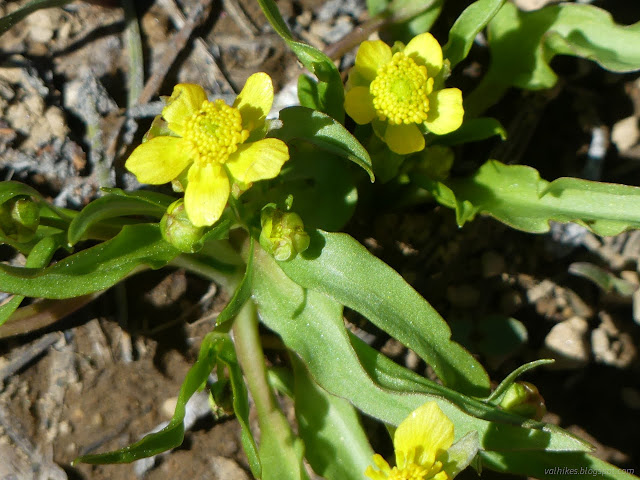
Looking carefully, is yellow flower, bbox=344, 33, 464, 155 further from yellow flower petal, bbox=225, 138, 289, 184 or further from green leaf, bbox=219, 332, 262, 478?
green leaf, bbox=219, 332, 262, 478

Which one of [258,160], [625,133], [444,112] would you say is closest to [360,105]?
[444,112]

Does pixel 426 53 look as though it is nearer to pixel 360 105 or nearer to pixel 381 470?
pixel 360 105

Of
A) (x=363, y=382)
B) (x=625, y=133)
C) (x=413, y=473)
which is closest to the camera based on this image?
(x=413, y=473)

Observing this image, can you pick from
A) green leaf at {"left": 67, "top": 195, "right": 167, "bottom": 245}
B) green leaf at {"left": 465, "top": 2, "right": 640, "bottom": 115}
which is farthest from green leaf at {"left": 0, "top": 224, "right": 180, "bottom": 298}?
green leaf at {"left": 465, "top": 2, "right": 640, "bottom": 115}

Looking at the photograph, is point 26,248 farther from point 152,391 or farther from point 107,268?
point 152,391

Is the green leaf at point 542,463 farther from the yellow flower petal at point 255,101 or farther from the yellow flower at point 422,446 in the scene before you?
the yellow flower petal at point 255,101

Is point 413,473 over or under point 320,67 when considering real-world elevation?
under

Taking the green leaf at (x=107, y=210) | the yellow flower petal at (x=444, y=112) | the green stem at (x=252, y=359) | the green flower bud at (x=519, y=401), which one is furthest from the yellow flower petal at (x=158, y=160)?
the green flower bud at (x=519, y=401)
